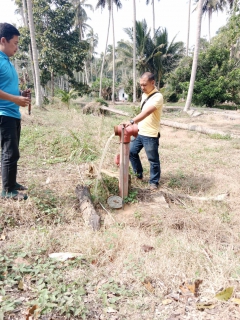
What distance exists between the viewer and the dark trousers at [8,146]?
2.60 metres

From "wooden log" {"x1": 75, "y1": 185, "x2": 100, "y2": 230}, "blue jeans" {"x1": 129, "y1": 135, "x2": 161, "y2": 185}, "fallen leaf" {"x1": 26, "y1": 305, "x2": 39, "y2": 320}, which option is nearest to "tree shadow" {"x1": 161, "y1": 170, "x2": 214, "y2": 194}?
"blue jeans" {"x1": 129, "y1": 135, "x2": 161, "y2": 185}

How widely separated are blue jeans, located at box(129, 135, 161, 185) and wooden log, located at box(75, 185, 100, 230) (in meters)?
0.93

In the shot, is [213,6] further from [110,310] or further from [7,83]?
[110,310]

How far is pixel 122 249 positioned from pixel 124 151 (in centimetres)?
129

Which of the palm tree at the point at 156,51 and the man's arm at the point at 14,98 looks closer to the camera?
the man's arm at the point at 14,98

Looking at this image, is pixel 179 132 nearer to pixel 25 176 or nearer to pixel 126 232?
pixel 25 176

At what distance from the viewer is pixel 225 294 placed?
5.09ft

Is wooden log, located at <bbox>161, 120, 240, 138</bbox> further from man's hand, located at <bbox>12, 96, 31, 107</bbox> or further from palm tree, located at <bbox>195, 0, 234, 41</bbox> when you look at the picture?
palm tree, located at <bbox>195, 0, 234, 41</bbox>

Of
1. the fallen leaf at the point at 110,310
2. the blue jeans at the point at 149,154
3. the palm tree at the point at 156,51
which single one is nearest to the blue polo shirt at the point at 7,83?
the blue jeans at the point at 149,154

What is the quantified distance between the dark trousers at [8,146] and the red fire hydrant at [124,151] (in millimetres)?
1154

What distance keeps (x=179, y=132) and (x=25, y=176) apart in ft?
19.3

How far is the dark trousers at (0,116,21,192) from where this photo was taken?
2.60 meters

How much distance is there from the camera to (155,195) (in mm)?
3379

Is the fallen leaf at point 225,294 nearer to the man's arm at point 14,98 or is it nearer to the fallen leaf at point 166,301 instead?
the fallen leaf at point 166,301
